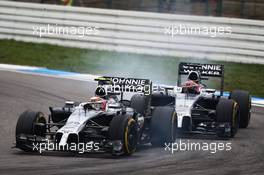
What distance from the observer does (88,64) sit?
84.8 ft

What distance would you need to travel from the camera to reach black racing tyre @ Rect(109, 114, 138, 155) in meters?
13.2

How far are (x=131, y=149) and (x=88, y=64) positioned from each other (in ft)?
41.3

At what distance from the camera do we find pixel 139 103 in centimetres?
1555

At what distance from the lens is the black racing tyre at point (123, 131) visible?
43.2ft

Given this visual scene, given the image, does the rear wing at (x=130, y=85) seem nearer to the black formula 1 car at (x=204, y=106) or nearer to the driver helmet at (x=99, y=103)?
the driver helmet at (x=99, y=103)

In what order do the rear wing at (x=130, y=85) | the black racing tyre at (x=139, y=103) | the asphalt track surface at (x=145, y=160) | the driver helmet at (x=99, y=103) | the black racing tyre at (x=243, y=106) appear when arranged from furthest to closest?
1. the black racing tyre at (x=243, y=106)
2. the black racing tyre at (x=139, y=103)
3. the rear wing at (x=130, y=85)
4. the driver helmet at (x=99, y=103)
5. the asphalt track surface at (x=145, y=160)

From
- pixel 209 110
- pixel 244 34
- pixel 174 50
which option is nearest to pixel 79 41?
pixel 174 50
